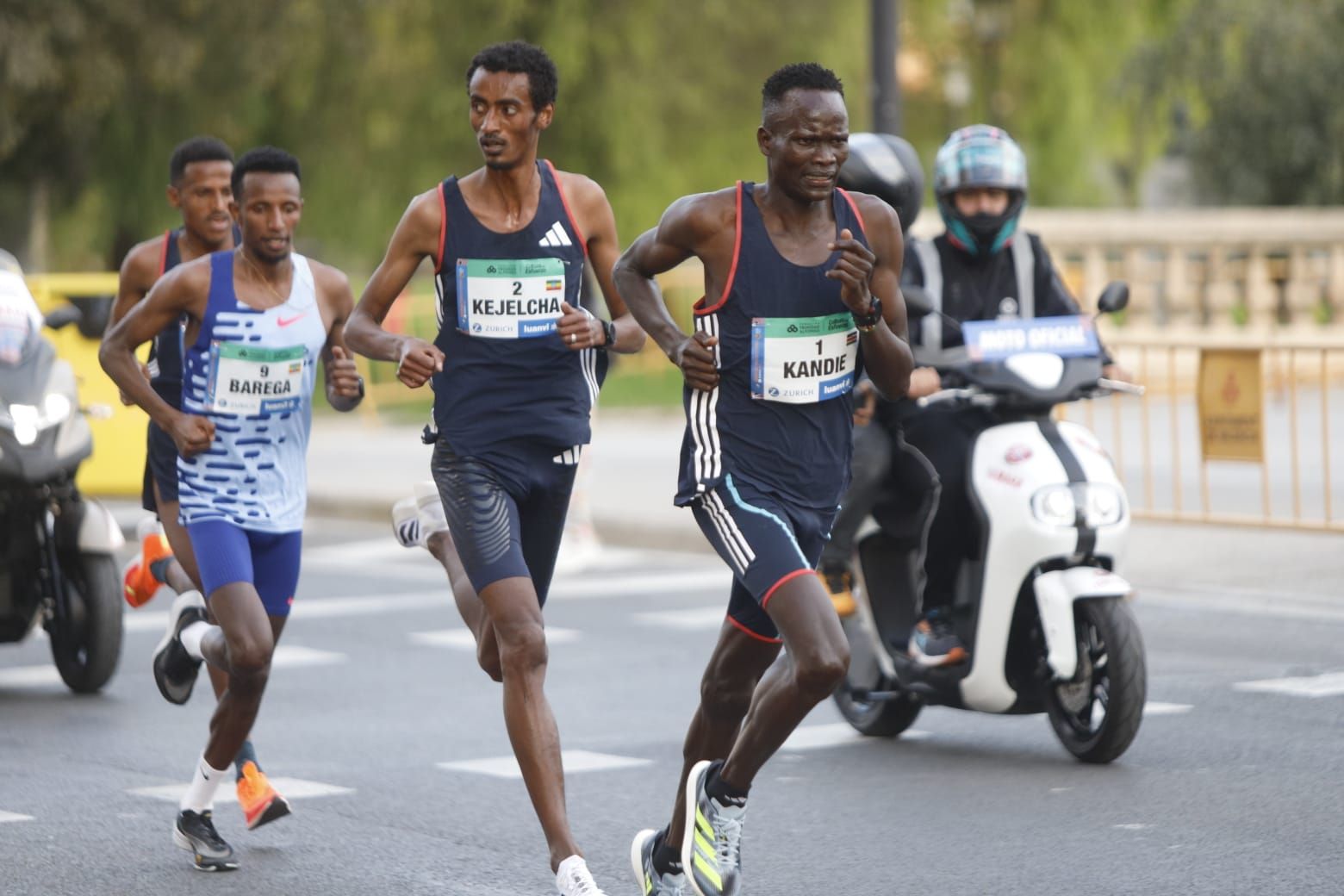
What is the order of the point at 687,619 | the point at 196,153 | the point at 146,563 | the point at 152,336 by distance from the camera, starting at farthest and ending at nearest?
1. the point at 687,619
2. the point at 146,563
3. the point at 196,153
4. the point at 152,336

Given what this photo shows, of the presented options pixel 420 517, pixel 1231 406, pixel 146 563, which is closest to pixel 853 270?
pixel 420 517

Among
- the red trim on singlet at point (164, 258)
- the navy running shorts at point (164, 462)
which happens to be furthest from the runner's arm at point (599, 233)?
the red trim on singlet at point (164, 258)

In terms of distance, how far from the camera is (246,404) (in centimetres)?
668

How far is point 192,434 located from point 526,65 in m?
1.46

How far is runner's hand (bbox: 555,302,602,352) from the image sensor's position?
5930mm

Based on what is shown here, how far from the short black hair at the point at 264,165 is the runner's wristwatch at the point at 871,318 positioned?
1992mm

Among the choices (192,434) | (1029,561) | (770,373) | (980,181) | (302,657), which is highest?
(980,181)

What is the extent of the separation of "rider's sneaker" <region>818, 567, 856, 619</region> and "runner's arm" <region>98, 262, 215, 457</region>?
8.11 feet

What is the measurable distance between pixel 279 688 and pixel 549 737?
4.15 m

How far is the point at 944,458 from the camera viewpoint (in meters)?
7.85

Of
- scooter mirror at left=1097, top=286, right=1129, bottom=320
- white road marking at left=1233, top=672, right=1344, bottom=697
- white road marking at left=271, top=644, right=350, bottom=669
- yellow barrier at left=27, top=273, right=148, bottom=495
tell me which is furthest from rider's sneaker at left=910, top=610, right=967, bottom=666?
yellow barrier at left=27, top=273, right=148, bottom=495

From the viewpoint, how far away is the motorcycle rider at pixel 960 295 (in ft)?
25.7

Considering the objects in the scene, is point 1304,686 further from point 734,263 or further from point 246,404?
point 246,404

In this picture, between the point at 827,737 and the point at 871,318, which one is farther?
the point at 827,737
